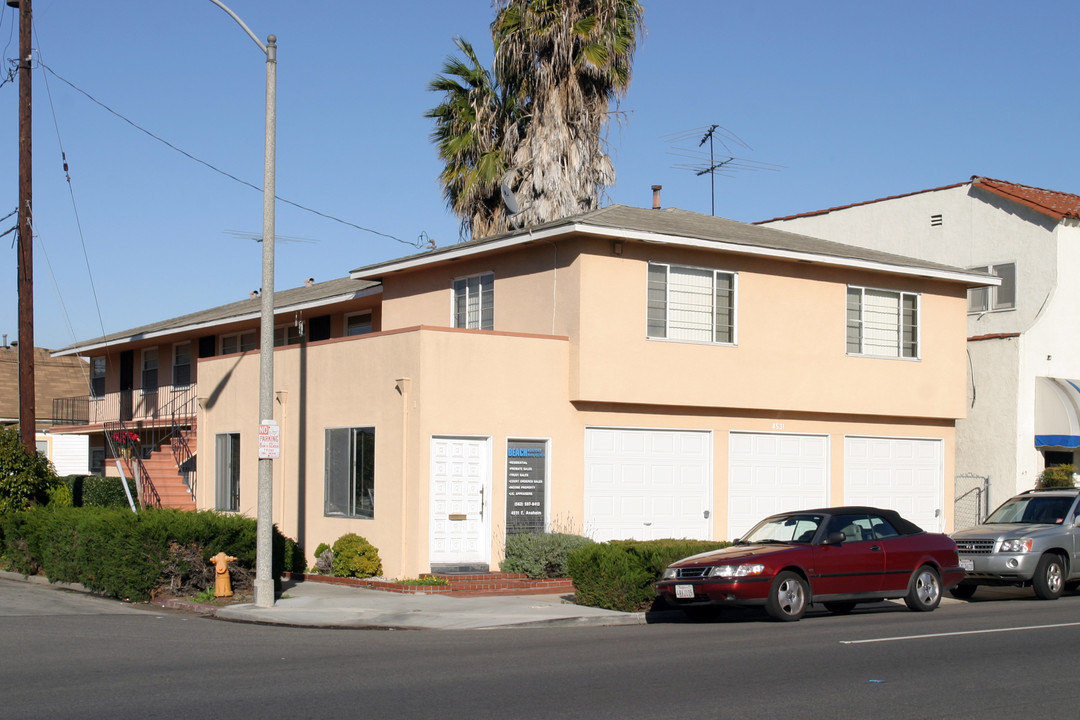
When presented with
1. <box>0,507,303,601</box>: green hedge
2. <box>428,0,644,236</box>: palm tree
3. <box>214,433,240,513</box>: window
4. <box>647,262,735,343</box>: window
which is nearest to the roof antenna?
<box>428,0,644,236</box>: palm tree

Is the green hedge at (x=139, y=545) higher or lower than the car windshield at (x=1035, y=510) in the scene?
lower

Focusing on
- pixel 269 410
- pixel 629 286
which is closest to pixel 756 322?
pixel 629 286

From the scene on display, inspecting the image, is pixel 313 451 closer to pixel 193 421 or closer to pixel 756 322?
pixel 756 322

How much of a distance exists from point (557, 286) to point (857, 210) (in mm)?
16632

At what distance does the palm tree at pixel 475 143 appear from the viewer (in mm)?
32031

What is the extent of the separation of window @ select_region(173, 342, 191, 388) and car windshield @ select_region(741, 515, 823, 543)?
22.5 m

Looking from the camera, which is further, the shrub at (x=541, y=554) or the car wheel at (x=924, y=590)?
the shrub at (x=541, y=554)

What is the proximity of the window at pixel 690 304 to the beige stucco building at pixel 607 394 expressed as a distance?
1.4 inches

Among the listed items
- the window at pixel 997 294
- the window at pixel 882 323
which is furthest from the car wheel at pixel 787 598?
the window at pixel 997 294

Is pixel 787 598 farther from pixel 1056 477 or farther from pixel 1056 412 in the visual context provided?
pixel 1056 412

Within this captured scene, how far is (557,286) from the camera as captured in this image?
20641mm

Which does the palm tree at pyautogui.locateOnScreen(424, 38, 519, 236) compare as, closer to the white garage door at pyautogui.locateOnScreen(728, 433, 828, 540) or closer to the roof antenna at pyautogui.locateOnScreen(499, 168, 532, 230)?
the roof antenna at pyautogui.locateOnScreen(499, 168, 532, 230)

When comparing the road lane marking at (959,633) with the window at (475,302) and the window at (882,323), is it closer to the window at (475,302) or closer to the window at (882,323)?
the window at (882,323)

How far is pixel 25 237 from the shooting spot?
2502 centimetres
